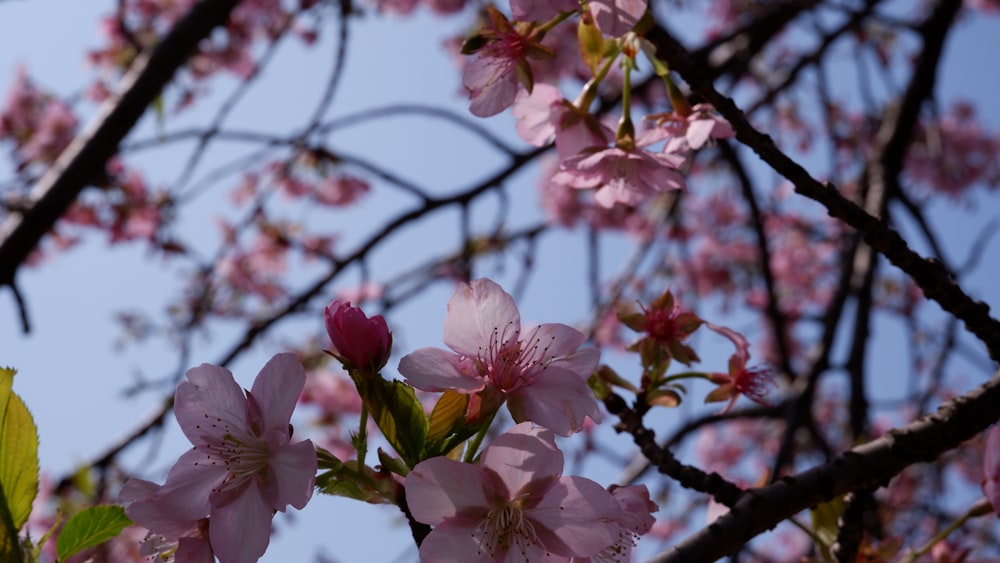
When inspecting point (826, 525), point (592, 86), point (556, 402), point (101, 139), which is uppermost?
point (101, 139)

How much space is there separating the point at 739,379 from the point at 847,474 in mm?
252

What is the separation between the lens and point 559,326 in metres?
0.88

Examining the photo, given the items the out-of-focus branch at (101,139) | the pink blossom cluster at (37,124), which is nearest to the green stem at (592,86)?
the out-of-focus branch at (101,139)

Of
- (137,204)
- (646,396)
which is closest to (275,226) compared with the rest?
(137,204)

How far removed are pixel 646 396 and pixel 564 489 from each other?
399 millimetres

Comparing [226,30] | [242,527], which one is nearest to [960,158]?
[226,30]

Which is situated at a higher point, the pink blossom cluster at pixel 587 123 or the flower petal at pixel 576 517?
the pink blossom cluster at pixel 587 123

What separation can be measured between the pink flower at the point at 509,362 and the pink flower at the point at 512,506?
67 millimetres

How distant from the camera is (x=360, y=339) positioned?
0.80 metres

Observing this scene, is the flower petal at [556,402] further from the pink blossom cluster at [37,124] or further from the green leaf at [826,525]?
the pink blossom cluster at [37,124]

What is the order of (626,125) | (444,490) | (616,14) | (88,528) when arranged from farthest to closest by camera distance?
(626,125) < (616,14) < (88,528) < (444,490)

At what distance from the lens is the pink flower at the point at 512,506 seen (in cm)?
75

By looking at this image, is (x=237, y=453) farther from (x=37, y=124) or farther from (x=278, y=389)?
(x=37, y=124)

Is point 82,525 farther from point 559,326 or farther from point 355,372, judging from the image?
point 559,326
